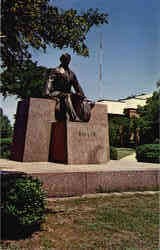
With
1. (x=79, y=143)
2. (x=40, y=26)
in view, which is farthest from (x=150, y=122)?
(x=40, y=26)

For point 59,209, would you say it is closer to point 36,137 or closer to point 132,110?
point 36,137

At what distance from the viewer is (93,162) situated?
25.8 ft

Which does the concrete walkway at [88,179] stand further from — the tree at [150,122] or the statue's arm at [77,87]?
the tree at [150,122]

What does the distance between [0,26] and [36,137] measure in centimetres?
399

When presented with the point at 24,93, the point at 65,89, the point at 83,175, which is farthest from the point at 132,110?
the point at 83,175

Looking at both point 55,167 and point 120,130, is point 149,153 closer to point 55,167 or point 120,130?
point 55,167

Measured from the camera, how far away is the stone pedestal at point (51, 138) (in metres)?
7.54

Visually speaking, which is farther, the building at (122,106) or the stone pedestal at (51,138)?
the building at (122,106)

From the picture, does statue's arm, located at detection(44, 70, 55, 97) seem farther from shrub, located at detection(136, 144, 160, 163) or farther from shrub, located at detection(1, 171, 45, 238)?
shrub, located at detection(136, 144, 160, 163)

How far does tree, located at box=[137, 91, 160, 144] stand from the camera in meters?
32.8

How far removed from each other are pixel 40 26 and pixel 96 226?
3323 mm

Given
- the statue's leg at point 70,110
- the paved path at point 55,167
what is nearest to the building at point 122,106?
the statue's leg at point 70,110

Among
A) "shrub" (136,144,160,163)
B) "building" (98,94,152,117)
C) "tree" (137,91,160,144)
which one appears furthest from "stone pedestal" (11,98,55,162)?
"building" (98,94,152,117)

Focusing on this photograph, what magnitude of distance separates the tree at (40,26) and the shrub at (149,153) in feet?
26.1
